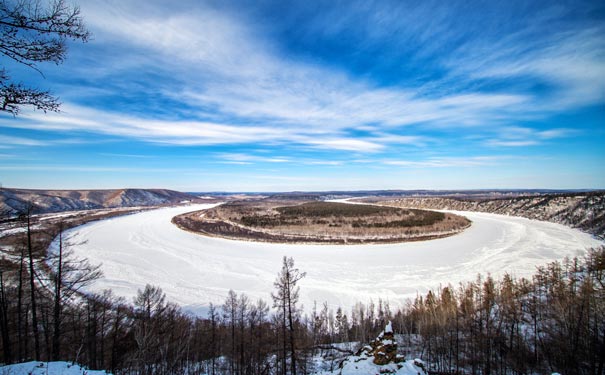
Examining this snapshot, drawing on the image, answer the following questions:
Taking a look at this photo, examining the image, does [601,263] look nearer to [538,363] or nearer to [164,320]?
[538,363]

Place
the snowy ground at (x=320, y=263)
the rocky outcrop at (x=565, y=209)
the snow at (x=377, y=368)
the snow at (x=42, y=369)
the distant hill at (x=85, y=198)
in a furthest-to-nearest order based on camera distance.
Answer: the distant hill at (x=85, y=198) → the rocky outcrop at (x=565, y=209) → the snowy ground at (x=320, y=263) → the snow at (x=377, y=368) → the snow at (x=42, y=369)

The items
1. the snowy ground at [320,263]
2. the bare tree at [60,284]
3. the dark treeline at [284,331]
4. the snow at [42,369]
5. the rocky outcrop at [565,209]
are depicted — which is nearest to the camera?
the snow at [42,369]

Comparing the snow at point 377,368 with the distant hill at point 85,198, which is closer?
the snow at point 377,368

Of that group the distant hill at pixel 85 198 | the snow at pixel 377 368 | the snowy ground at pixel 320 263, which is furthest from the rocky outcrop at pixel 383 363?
the distant hill at pixel 85 198

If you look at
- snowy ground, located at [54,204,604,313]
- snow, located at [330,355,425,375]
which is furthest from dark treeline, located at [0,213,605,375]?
snowy ground, located at [54,204,604,313]

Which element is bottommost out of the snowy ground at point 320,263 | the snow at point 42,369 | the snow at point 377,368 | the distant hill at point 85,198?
the snowy ground at point 320,263

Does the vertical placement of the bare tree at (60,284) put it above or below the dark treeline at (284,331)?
above

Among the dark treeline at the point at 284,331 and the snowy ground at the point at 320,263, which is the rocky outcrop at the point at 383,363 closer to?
the dark treeline at the point at 284,331
